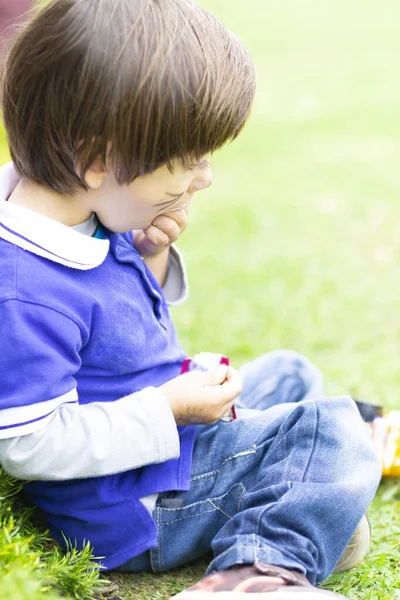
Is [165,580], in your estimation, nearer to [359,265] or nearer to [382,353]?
[382,353]

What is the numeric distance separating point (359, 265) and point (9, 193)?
2.80m

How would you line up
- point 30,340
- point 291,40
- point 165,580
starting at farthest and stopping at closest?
point 291,40
point 165,580
point 30,340

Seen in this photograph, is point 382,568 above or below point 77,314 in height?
below

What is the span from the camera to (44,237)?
173 cm

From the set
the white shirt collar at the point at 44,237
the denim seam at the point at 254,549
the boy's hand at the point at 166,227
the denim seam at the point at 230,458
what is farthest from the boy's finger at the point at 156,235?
the denim seam at the point at 254,549

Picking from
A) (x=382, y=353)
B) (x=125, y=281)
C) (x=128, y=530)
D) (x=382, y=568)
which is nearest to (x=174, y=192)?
(x=125, y=281)

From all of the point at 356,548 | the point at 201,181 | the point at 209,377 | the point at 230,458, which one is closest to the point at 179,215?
the point at 201,181

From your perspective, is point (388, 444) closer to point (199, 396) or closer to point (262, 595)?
point (199, 396)

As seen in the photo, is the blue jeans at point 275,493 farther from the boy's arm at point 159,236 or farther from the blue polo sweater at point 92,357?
the boy's arm at point 159,236

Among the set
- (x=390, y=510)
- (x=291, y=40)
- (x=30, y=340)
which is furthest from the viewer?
(x=291, y=40)

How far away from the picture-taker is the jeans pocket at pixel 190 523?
1.99 m

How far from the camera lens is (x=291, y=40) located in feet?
37.4

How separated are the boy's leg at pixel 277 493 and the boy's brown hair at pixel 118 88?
70cm

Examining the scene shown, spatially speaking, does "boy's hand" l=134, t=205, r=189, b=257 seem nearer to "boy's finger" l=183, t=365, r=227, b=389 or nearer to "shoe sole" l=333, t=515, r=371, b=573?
"boy's finger" l=183, t=365, r=227, b=389
